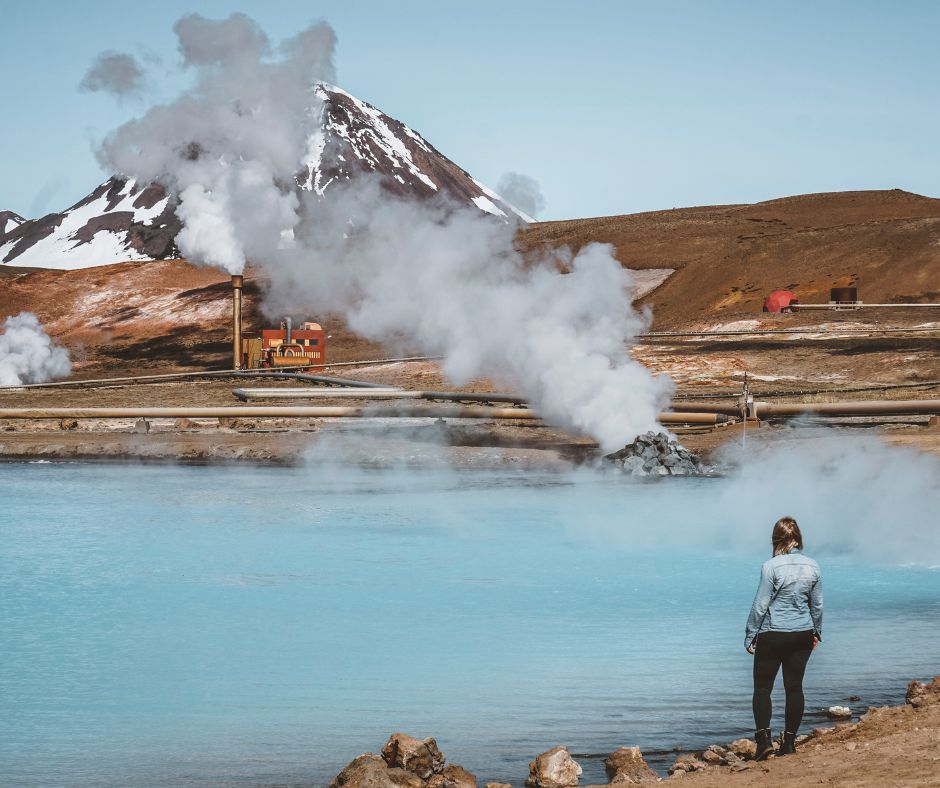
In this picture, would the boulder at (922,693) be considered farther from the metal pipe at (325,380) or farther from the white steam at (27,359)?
the white steam at (27,359)

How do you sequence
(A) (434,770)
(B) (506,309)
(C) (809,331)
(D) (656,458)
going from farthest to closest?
(C) (809,331), (B) (506,309), (D) (656,458), (A) (434,770)

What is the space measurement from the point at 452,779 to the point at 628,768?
0.98m

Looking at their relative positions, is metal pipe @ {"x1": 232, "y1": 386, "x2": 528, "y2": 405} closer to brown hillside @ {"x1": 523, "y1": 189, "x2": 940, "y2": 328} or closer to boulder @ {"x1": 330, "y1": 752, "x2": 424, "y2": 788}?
brown hillside @ {"x1": 523, "y1": 189, "x2": 940, "y2": 328}

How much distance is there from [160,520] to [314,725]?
33.8 feet

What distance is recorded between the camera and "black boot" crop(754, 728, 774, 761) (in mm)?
6969

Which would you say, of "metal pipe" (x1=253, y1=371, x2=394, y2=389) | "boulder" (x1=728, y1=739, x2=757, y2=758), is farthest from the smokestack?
"boulder" (x1=728, y1=739, x2=757, y2=758)

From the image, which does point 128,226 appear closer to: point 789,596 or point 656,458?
point 656,458

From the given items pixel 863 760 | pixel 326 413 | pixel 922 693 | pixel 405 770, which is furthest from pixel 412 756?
pixel 326 413

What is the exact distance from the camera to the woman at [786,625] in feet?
23.0

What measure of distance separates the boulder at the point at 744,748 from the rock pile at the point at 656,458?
14.3 meters

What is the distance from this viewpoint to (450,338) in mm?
25125

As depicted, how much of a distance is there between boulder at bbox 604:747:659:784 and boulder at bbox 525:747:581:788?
0.70 feet

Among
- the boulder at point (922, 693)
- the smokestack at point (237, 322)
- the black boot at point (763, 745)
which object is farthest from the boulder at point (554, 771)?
the smokestack at point (237, 322)

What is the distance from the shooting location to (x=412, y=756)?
6.84 meters
